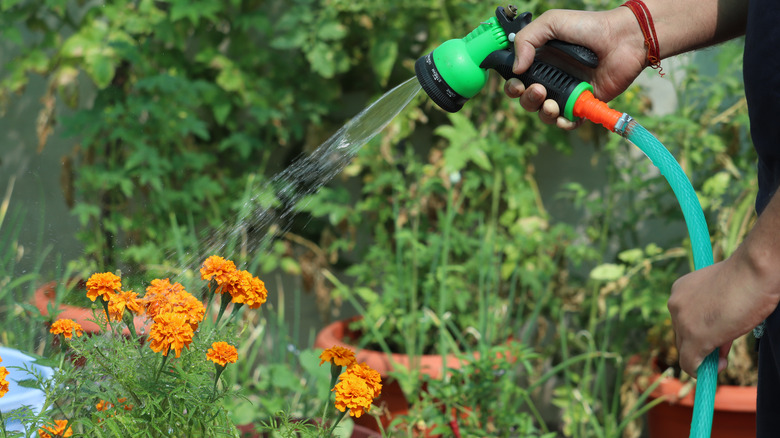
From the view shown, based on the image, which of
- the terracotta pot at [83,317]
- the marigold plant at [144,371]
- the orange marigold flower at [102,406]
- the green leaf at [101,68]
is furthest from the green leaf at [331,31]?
the orange marigold flower at [102,406]

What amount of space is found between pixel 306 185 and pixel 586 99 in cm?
78

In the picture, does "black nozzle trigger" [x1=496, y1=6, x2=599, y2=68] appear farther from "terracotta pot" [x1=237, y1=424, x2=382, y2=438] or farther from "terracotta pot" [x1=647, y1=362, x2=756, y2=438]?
"terracotta pot" [x1=647, y1=362, x2=756, y2=438]

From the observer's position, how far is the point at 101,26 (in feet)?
8.99

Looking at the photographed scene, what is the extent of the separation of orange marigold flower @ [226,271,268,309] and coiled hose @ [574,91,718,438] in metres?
0.59

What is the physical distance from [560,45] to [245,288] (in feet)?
2.23

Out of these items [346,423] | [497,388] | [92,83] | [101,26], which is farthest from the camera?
[92,83]

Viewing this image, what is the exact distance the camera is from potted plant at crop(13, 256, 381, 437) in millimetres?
1018

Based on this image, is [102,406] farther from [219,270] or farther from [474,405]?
[474,405]

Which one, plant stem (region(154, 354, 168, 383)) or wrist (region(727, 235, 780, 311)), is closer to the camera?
wrist (region(727, 235, 780, 311))

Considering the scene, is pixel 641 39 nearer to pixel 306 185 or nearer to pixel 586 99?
pixel 586 99

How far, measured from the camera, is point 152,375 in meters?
1.07

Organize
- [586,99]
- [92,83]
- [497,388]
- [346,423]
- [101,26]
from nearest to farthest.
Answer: [586,99] < [346,423] < [497,388] < [101,26] < [92,83]

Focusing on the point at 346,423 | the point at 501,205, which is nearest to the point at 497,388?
the point at 346,423

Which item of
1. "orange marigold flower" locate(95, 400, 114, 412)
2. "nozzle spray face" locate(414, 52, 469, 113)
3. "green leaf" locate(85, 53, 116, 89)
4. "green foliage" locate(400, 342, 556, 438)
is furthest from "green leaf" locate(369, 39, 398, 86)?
"orange marigold flower" locate(95, 400, 114, 412)
